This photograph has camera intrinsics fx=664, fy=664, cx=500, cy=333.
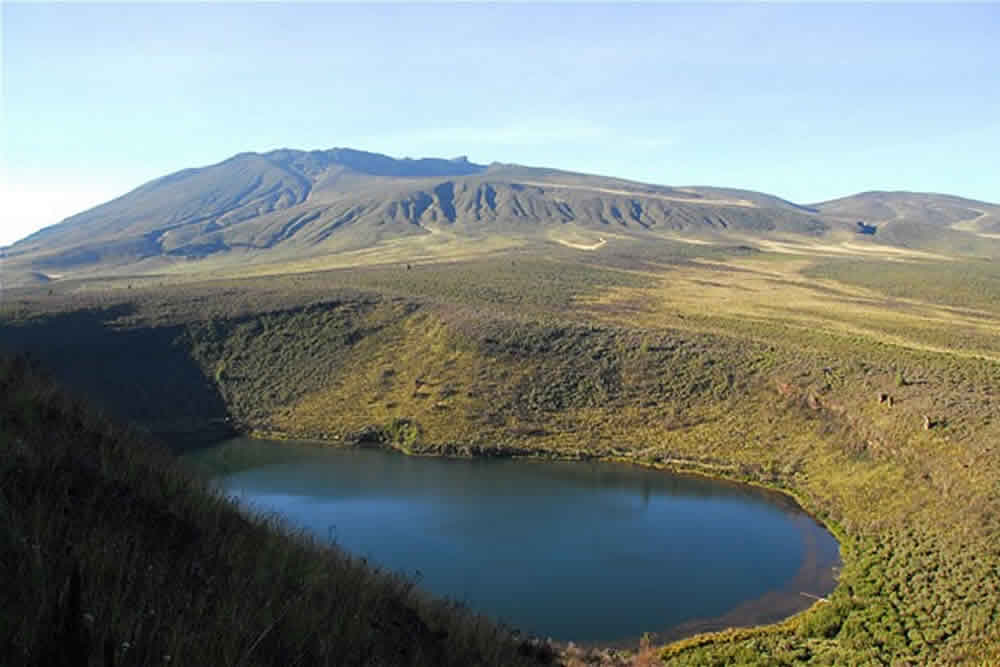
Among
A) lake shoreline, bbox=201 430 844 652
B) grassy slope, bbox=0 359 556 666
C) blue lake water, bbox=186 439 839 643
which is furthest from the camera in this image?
blue lake water, bbox=186 439 839 643

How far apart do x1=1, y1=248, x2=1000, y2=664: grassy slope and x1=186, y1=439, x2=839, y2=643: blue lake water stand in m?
1.86

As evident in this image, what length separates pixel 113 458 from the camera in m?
6.20

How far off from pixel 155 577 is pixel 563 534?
2788 centimetres

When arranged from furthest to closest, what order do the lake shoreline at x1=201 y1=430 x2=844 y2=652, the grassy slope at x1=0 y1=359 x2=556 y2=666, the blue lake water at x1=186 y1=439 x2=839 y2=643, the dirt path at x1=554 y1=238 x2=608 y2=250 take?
1. the dirt path at x1=554 y1=238 x2=608 y2=250
2. the blue lake water at x1=186 y1=439 x2=839 y2=643
3. the lake shoreline at x1=201 y1=430 x2=844 y2=652
4. the grassy slope at x1=0 y1=359 x2=556 y2=666

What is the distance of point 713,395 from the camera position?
1686 inches

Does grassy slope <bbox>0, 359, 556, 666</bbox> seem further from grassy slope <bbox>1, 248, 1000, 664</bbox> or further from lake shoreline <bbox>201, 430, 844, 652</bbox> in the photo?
grassy slope <bbox>1, 248, 1000, 664</bbox>

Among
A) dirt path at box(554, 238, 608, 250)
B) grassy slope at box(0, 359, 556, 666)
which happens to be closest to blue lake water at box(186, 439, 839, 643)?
grassy slope at box(0, 359, 556, 666)

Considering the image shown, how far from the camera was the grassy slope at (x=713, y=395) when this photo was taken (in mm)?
22000

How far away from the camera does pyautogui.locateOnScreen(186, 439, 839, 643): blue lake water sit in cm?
2373

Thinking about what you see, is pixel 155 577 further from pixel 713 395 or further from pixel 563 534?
pixel 713 395

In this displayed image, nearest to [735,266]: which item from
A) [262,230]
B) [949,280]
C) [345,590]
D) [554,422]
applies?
[949,280]

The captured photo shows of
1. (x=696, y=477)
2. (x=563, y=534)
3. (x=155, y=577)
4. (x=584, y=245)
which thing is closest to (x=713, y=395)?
(x=696, y=477)

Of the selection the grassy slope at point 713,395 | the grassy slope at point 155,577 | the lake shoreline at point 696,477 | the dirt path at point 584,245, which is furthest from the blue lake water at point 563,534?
the dirt path at point 584,245

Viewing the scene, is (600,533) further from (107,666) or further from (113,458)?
(107,666)
